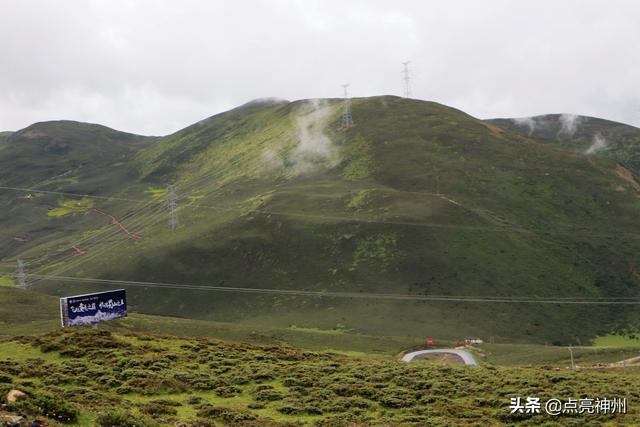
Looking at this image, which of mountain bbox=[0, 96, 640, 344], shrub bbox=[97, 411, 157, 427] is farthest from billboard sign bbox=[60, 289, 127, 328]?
mountain bbox=[0, 96, 640, 344]

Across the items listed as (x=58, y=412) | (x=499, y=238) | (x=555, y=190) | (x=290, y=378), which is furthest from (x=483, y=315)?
(x=58, y=412)

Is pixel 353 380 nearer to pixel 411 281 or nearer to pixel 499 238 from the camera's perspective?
pixel 411 281

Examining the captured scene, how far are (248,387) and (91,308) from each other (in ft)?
112

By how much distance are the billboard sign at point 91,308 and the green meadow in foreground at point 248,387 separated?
11.1 meters

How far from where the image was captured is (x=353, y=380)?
152 ft

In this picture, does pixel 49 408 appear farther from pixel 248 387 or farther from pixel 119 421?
pixel 248 387

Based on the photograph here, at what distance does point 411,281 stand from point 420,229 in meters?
23.4

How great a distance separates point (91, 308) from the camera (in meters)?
70.0

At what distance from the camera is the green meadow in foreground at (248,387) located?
34.1 metres

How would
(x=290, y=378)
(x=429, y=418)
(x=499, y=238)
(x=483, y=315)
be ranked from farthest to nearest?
1. (x=499, y=238)
2. (x=483, y=315)
3. (x=290, y=378)
4. (x=429, y=418)

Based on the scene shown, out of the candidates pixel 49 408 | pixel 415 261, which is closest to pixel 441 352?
pixel 415 261

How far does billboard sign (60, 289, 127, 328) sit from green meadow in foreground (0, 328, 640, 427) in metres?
11.1

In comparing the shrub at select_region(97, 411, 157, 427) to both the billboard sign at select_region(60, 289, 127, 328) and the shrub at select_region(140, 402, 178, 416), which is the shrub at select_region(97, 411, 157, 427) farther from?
the billboard sign at select_region(60, 289, 127, 328)

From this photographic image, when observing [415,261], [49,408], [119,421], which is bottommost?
[415,261]
